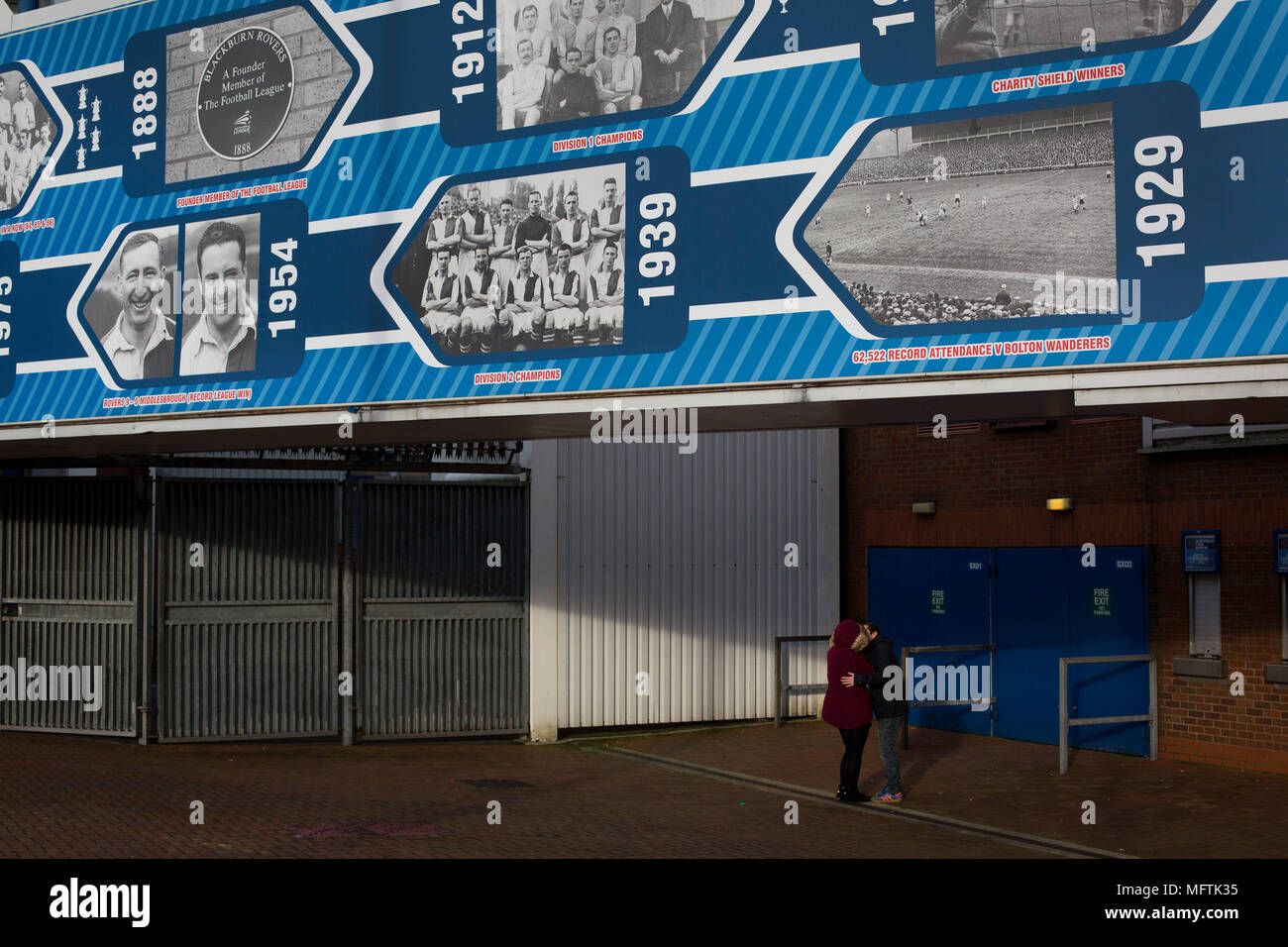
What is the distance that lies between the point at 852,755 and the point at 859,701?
22.2 inches

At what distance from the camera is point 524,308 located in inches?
461

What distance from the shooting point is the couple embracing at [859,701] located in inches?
490

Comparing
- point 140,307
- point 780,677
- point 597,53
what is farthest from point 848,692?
point 140,307

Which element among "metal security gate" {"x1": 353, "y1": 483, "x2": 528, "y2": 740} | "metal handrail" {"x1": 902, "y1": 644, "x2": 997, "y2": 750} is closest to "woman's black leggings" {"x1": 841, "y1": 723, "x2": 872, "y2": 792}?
"metal handrail" {"x1": 902, "y1": 644, "x2": 997, "y2": 750}

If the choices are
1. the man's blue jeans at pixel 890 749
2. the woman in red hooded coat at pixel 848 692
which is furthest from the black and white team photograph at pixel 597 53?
A: the man's blue jeans at pixel 890 749

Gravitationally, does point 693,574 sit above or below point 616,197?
→ below

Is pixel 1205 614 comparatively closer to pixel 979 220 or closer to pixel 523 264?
pixel 979 220

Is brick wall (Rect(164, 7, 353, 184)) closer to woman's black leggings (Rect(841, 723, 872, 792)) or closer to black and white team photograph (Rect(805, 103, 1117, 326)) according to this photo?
black and white team photograph (Rect(805, 103, 1117, 326))

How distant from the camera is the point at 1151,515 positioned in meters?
14.8

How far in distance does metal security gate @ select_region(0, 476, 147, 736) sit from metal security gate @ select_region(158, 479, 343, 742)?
0.37 meters

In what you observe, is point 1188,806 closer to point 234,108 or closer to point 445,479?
point 445,479

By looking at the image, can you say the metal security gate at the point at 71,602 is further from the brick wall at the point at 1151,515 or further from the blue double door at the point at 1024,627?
the brick wall at the point at 1151,515
